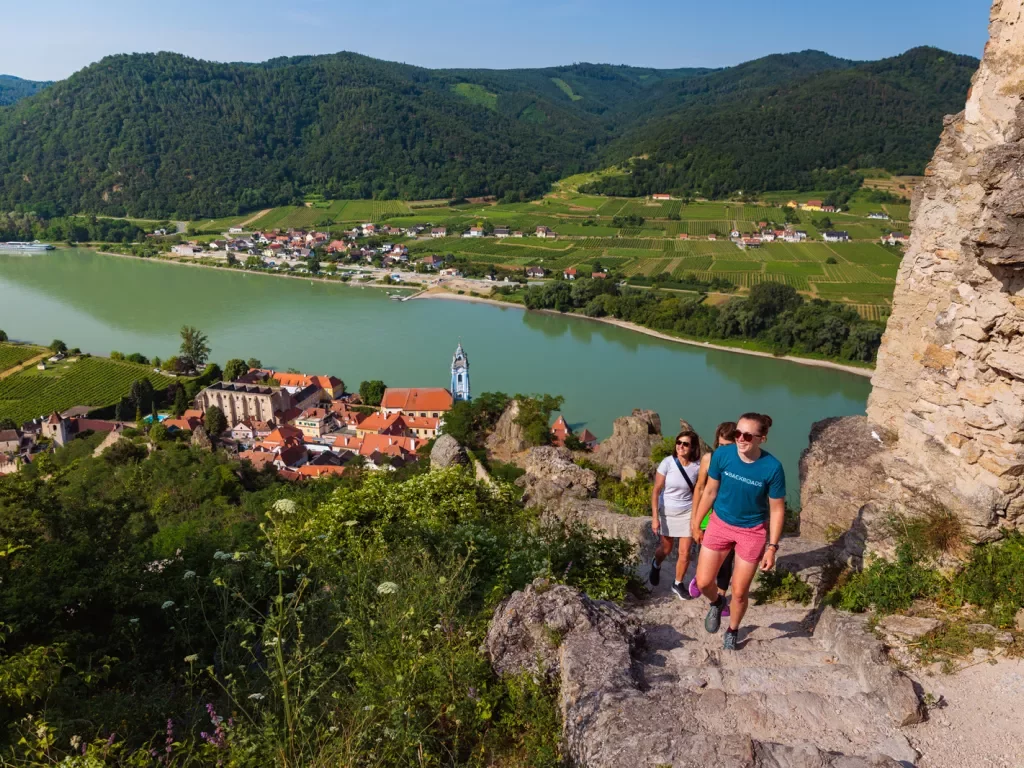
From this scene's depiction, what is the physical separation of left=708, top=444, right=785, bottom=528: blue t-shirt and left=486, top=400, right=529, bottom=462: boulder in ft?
42.6

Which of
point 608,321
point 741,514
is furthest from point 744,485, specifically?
point 608,321

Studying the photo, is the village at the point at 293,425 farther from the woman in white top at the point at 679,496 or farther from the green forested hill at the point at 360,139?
the green forested hill at the point at 360,139

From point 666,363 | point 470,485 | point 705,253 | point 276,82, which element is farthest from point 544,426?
point 276,82

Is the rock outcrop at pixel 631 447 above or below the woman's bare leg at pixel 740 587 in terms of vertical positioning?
below

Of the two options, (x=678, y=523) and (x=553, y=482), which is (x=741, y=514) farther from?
(x=553, y=482)

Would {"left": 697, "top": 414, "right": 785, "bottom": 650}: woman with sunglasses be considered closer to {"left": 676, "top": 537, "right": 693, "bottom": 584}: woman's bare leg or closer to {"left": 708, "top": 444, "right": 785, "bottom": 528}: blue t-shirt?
{"left": 708, "top": 444, "right": 785, "bottom": 528}: blue t-shirt

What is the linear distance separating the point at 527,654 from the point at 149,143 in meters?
121

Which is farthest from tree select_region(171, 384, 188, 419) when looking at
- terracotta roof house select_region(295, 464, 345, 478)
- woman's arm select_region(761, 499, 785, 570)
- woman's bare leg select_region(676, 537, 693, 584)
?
woman's arm select_region(761, 499, 785, 570)

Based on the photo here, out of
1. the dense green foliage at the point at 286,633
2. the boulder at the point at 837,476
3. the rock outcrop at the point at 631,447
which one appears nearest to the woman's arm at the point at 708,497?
the dense green foliage at the point at 286,633

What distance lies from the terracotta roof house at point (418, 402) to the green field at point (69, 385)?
1229 centimetres

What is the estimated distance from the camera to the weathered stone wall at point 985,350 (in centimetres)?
288

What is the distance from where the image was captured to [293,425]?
27.1m

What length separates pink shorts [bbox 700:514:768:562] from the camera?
318cm

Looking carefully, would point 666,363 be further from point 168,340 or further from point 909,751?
point 909,751
